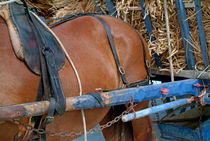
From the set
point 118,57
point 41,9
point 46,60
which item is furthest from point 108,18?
point 41,9

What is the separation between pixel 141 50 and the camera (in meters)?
2.41

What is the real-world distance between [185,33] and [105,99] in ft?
3.31

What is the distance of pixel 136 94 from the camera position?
1.94 metres

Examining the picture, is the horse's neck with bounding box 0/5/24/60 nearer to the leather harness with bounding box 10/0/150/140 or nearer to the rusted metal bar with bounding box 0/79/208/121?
the leather harness with bounding box 10/0/150/140

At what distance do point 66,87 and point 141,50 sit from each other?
0.86 m

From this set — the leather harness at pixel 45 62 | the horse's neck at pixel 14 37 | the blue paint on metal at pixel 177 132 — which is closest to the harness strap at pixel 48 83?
the leather harness at pixel 45 62

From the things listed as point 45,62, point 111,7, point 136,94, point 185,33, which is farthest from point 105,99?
point 111,7

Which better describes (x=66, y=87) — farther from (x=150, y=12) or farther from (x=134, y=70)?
(x=150, y=12)

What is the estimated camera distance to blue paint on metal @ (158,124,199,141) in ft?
8.57

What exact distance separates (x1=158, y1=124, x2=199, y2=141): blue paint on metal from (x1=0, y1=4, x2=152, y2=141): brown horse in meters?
0.41

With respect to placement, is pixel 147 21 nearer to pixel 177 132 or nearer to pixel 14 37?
pixel 177 132

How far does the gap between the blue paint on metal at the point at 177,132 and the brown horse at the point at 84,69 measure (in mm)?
409

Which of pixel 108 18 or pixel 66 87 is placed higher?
pixel 108 18

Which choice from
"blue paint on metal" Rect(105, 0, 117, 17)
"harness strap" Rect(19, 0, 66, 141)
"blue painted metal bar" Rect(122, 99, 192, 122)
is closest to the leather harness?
"harness strap" Rect(19, 0, 66, 141)
